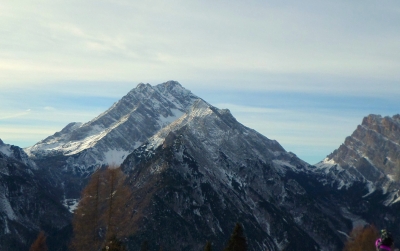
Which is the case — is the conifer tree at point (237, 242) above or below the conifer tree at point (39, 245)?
above

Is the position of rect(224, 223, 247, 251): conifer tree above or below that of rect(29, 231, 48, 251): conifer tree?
above

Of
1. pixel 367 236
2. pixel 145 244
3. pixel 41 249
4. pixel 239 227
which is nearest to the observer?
pixel 239 227

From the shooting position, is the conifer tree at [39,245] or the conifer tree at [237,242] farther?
the conifer tree at [39,245]

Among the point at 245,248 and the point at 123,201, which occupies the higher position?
the point at 123,201

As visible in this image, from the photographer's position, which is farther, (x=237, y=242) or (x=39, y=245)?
(x=39, y=245)

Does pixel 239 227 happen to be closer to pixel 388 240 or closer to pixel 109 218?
pixel 109 218

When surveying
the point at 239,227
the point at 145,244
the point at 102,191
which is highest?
the point at 102,191

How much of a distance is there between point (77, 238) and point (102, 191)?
5942mm

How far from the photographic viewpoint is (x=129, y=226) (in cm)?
6469

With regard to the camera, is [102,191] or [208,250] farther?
[208,250]

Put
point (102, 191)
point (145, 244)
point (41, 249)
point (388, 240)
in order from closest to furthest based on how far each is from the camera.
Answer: point (388, 240), point (102, 191), point (41, 249), point (145, 244)

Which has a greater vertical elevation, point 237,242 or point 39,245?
point 237,242

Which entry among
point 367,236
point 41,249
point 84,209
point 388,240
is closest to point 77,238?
point 84,209

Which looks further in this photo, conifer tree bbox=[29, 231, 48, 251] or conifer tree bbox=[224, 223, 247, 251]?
conifer tree bbox=[29, 231, 48, 251]
